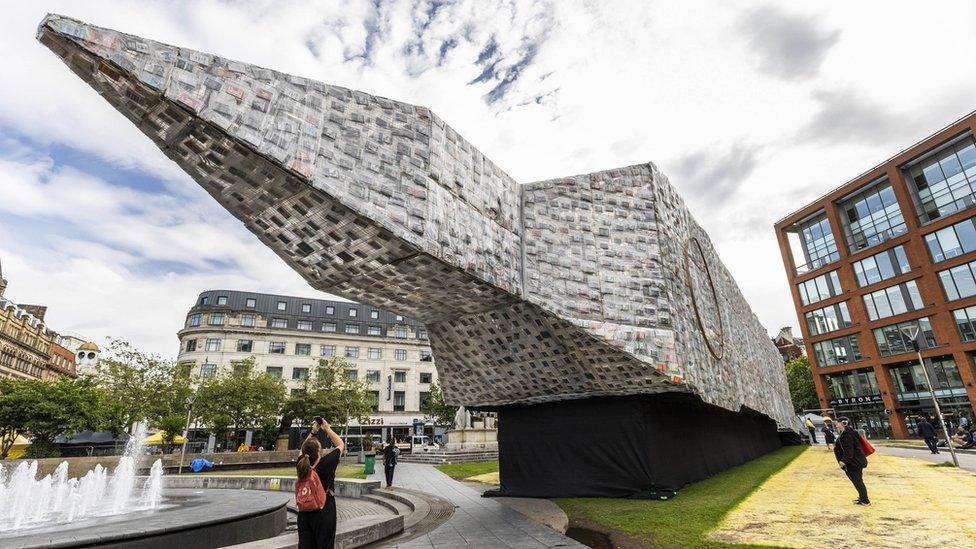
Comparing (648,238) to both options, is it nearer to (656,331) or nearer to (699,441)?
(656,331)

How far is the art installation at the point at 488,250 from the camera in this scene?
7176 millimetres

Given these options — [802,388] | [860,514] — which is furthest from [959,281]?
[860,514]

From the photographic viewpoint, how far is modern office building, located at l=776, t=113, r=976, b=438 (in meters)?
38.7

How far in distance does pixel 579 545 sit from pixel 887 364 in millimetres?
49649

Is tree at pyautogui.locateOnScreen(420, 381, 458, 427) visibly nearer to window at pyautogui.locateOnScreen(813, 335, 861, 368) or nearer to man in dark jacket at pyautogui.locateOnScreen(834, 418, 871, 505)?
window at pyautogui.locateOnScreen(813, 335, 861, 368)

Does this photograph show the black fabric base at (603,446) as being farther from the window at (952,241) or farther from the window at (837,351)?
the window at (837,351)

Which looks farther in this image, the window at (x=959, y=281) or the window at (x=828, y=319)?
the window at (x=828, y=319)

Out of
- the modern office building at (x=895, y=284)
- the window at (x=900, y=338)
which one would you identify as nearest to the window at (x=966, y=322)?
the modern office building at (x=895, y=284)

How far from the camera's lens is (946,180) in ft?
132

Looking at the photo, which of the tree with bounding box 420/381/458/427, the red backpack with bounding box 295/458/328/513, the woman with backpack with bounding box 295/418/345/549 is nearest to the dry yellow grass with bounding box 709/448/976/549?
the woman with backpack with bounding box 295/418/345/549

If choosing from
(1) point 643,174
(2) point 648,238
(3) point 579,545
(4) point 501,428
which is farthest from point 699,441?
(3) point 579,545

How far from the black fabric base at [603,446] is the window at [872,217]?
40166mm

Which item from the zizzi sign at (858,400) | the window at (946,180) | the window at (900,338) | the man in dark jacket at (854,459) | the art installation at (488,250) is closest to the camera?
the art installation at (488,250)

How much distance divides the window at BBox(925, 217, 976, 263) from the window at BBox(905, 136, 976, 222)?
1420 mm
